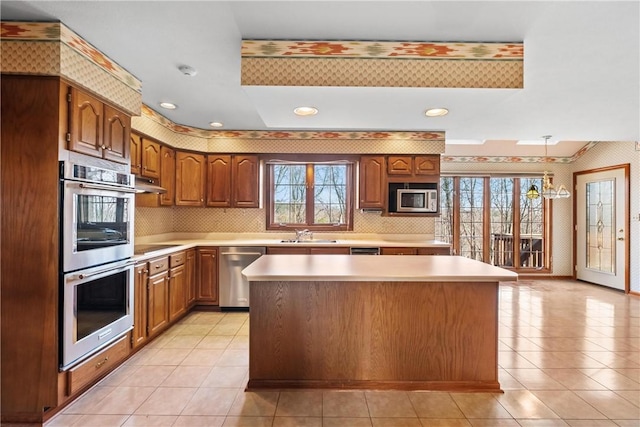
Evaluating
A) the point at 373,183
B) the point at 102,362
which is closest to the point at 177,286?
the point at 102,362

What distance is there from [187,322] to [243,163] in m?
2.19

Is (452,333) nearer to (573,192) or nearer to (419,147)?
(419,147)

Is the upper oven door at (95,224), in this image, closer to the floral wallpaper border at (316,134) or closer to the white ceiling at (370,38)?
the white ceiling at (370,38)

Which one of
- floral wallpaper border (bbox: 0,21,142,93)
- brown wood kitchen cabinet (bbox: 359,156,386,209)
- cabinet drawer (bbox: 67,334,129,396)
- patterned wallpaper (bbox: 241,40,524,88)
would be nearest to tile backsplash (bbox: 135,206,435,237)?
brown wood kitchen cabinet (bbox: 359,156,386,209)

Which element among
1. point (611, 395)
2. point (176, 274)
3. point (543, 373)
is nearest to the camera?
point (611, 395)

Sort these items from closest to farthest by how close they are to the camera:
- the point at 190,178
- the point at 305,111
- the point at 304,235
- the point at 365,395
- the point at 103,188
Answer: the point at 365,395 → the point at 103,188 → the point at 305,111 → the point at 190,178 → the point at 304,235

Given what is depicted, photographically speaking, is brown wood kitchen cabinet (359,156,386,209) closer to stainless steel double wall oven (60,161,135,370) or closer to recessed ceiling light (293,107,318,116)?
recessed ceiling light (293,107,318,116)

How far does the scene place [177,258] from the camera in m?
3.62

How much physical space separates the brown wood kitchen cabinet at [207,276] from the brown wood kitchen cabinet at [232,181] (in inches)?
30.1

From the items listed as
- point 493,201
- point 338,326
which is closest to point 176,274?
point 338,326

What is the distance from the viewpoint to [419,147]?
4.47 meters

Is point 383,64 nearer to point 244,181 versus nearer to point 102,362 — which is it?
point 244,181

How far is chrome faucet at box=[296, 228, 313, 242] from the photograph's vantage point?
4.62 metres

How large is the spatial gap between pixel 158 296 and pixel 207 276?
3.10ft
